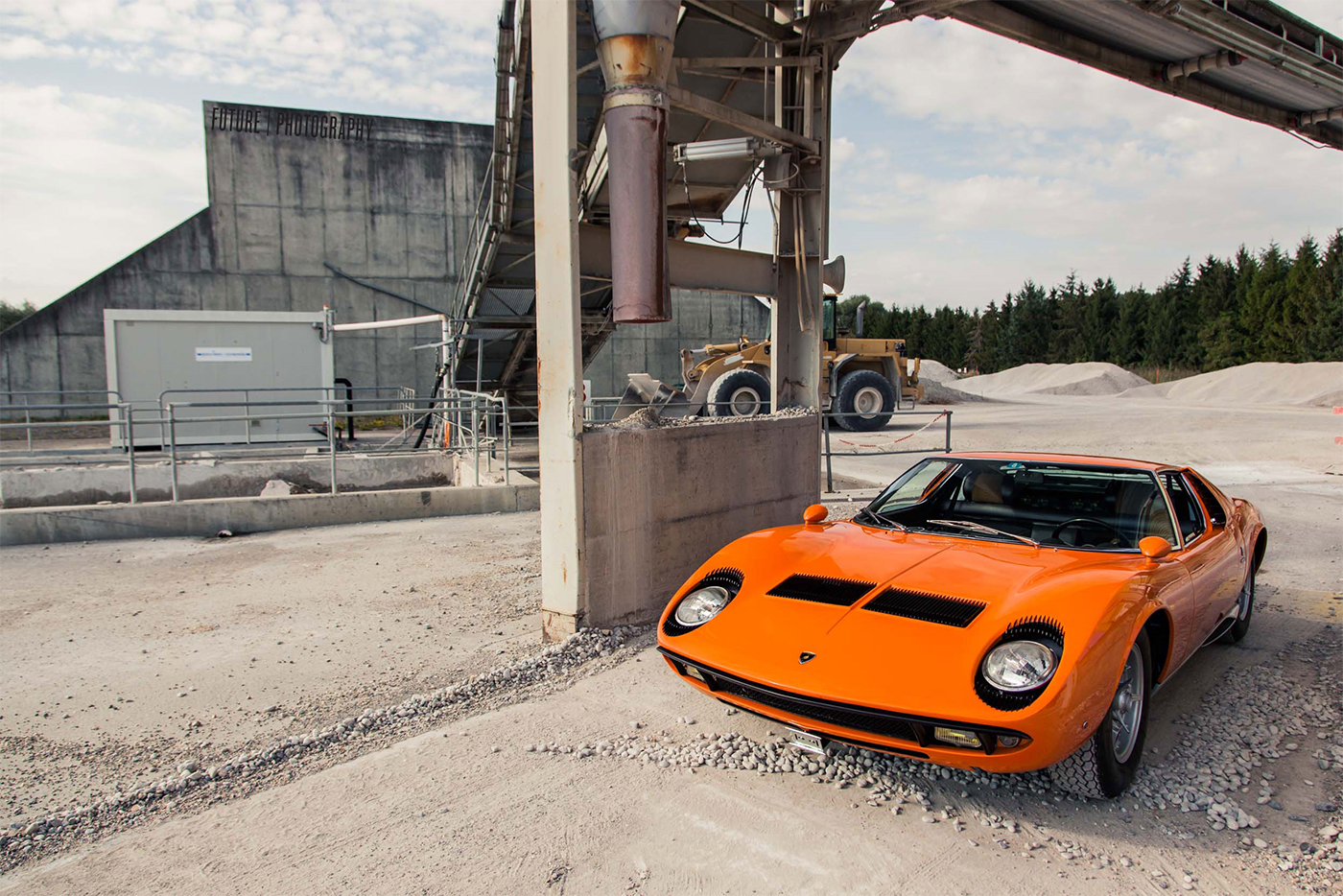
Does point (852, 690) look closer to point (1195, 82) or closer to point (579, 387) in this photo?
point (579, 387)

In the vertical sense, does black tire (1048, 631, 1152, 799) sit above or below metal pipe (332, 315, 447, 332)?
below

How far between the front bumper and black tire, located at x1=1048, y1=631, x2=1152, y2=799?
0.32 meters

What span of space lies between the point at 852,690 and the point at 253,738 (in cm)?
259

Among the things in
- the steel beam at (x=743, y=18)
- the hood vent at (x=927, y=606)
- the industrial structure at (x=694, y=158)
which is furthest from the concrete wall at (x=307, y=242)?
the hood vent at (x=927, y=606)

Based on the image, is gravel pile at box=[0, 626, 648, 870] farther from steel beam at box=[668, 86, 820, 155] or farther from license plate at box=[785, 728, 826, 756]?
steel beam at box=[668, 86, 820, 155]

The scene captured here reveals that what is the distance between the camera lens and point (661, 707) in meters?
3.70

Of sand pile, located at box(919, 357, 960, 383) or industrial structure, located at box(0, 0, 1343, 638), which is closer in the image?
industrial structure, located at box(0, 0, 1343, 638)

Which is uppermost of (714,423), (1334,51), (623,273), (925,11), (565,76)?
(1334,51)

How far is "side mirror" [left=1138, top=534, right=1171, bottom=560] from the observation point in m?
3.19

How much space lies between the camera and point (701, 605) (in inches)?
135

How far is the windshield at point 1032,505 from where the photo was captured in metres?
3.62

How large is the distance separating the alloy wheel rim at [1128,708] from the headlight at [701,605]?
57.7 inches

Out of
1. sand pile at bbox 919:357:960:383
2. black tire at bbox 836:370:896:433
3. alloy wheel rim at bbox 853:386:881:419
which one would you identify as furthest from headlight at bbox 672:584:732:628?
sand pile at bbox 919:357:960:383

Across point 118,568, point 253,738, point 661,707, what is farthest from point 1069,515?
point 118,568
